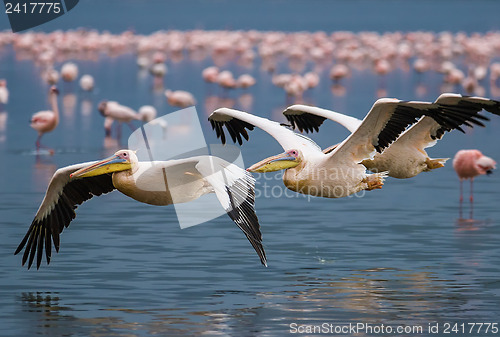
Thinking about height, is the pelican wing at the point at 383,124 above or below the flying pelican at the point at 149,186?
above

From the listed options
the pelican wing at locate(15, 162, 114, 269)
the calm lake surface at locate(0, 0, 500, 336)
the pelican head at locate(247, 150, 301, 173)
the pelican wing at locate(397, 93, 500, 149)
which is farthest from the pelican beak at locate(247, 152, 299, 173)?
the pelican wing at locate(15, 162, 114, 269)

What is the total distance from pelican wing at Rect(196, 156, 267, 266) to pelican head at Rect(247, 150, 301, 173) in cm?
74

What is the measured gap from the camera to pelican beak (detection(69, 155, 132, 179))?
484 inches

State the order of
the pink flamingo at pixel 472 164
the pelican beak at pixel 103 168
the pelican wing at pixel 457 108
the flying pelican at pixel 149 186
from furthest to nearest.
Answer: the pink flamingo at pixel 472 164
the pelican beak at pixel 103 168
the pelican wing at pixel 457 108
the flying pelican at pixel 149 186

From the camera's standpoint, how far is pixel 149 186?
12219mm

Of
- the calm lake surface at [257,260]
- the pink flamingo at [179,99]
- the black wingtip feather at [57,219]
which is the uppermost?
the pink flamingo at [179,99]

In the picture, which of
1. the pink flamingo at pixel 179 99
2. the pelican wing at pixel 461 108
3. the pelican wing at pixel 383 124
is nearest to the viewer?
the pelican wing at pixel 461 108

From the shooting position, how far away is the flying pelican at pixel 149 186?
37.9ft

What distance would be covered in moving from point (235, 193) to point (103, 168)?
5.08ft

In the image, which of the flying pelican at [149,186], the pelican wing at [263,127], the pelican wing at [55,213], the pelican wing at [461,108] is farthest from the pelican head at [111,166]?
the pelican wing at [461,108]

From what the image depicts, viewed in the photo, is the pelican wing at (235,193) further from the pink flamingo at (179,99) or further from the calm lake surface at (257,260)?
the pink flamingo at (179,99)

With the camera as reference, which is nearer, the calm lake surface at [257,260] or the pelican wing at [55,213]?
the calm lake surface at [257,260]

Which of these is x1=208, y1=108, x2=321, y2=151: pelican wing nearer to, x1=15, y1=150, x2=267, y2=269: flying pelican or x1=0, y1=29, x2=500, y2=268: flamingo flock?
x1=0, y1=29, x2=500, y2=268: flamingo flock

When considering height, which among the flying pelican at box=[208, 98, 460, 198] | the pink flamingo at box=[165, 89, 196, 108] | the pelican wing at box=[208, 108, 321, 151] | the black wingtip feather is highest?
the pink flamingo at box=[165, 89, 196, 108]
